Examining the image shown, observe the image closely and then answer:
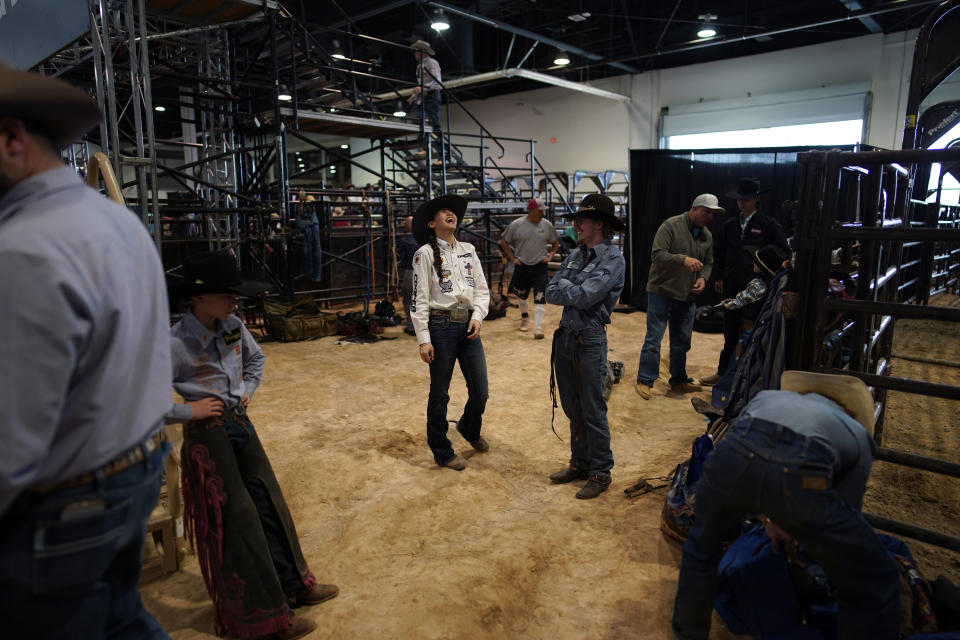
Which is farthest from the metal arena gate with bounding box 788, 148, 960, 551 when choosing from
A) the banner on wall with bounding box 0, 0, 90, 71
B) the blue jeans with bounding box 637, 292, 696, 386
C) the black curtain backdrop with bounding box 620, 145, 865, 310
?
the black curtain backdrop with bounding box 620, 145, 865, 310

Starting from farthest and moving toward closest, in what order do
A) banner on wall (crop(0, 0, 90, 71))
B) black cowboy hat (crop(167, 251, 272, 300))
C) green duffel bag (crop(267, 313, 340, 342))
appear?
1. green duffel bag (crop(267, 313, 340, 342))
2. banner on wall (crop(0, 0, 90, 71))
3. black cowboy hat (crop(167, 251, 272, 300))

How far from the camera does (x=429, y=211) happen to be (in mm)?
4156

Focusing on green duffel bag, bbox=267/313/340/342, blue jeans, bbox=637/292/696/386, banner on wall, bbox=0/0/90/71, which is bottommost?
green duffel bag, bbox=267/313/340/342

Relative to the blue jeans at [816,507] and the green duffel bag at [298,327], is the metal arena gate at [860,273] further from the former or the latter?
the green duffel bag at [298,327]

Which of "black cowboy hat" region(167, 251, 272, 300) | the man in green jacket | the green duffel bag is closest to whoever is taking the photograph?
"black cowboy hat" region(167, 251, 272, 300)

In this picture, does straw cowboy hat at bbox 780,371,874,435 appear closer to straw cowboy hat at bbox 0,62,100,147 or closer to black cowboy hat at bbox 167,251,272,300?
black cowboy hat at bbox 167,251,272,300

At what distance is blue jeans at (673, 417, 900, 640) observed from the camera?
6.30 feet

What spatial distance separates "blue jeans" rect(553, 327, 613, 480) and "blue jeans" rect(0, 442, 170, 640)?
272 cm

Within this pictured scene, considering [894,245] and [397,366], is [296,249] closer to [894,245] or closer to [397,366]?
[397,366]

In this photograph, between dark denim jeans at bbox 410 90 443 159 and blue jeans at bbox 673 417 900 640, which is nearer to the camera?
blue jeans at bbox 673 417 900 640

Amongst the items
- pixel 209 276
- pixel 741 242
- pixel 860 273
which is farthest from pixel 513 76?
pixel 209 276

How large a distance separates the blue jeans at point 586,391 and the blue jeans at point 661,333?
2086mm

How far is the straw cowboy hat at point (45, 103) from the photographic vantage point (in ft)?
4.24

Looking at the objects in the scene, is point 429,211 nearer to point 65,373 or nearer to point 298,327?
point 65,373
